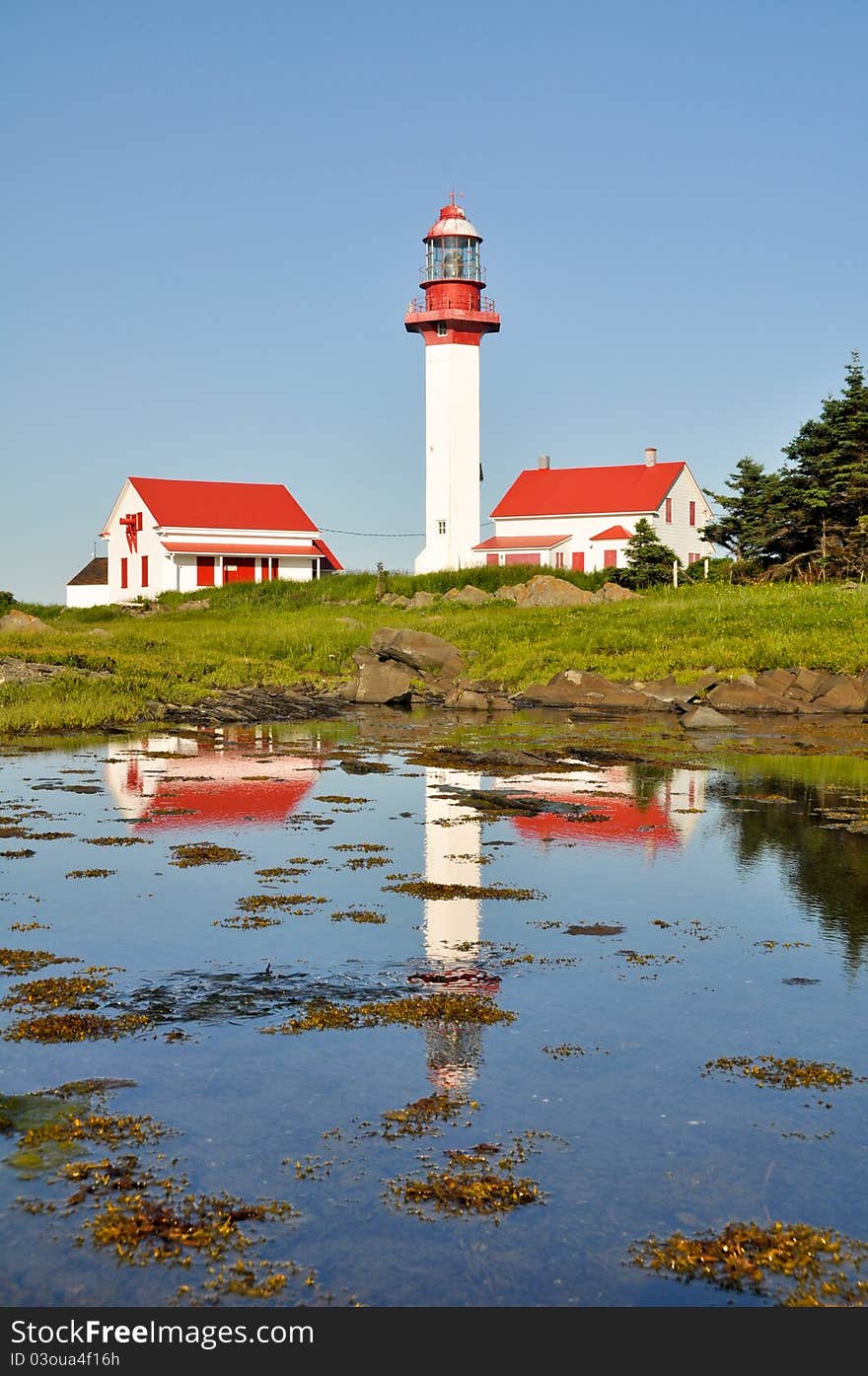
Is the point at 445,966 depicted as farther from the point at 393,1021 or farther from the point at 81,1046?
the point at 81,1046

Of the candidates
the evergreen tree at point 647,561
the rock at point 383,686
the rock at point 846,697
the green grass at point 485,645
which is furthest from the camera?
the evergreen tree at point 647,561

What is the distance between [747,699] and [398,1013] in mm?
23034

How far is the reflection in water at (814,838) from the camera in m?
11.1

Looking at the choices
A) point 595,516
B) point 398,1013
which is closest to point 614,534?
point 595,516

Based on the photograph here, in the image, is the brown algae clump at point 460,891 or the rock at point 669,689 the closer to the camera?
the brown algae clump at point 460,891

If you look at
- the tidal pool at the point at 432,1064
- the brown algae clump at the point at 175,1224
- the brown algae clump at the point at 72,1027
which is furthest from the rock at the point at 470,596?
the brown algae clump at the point at 175,1224

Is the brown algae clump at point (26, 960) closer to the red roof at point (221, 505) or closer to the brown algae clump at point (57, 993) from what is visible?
the brown algae clump at point (57, 993)

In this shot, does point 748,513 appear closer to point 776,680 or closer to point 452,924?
point 776,680

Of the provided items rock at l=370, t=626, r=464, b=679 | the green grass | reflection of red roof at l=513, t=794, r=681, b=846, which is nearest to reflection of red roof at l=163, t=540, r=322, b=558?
the green grass

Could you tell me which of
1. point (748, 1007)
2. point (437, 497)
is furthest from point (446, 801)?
point (437, 497)

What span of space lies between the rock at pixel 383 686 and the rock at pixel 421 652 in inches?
85.4

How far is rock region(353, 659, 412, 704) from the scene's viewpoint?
109ft

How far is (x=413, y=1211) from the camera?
5.64m
